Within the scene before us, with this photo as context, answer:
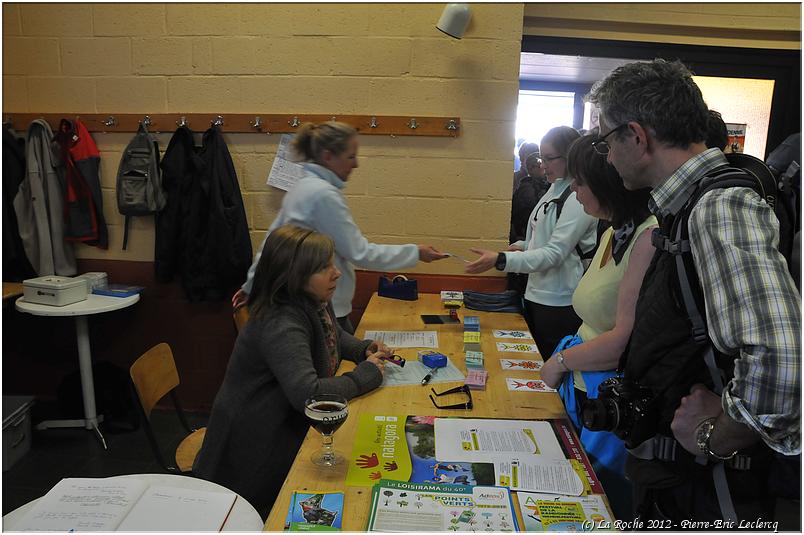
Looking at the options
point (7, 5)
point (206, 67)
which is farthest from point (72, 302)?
point (7, 5)

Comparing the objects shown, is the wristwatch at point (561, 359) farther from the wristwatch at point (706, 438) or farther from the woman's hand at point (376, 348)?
the woman's hand at point (376, 348)

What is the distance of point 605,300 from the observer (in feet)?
5.16

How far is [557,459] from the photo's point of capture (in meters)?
1.29

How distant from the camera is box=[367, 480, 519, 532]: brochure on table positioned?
105 centimetres

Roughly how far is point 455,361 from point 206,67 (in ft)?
7.29

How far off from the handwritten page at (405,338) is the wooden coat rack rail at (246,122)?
1.23 m

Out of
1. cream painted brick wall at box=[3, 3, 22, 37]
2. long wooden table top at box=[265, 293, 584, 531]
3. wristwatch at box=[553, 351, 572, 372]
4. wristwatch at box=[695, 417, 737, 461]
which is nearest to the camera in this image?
wristwatch at box=[695, 417, 737, 461]

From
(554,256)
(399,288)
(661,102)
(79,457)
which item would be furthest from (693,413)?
(79,457)

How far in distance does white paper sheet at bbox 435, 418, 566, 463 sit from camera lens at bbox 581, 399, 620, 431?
0.51 feet

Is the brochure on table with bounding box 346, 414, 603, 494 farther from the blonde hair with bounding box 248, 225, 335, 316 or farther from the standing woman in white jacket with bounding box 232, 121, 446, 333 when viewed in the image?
the standing woman in white jacket with bounding box 232, 121, 446, 333

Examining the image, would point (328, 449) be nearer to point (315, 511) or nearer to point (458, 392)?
point (315, 511)

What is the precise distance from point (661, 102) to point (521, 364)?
106cm

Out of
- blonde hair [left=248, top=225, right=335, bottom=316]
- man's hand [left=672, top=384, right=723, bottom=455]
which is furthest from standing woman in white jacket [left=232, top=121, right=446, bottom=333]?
man's hand [left=672, top=384, right=723, bottom=455]

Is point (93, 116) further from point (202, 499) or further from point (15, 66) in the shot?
point (202, 499)
